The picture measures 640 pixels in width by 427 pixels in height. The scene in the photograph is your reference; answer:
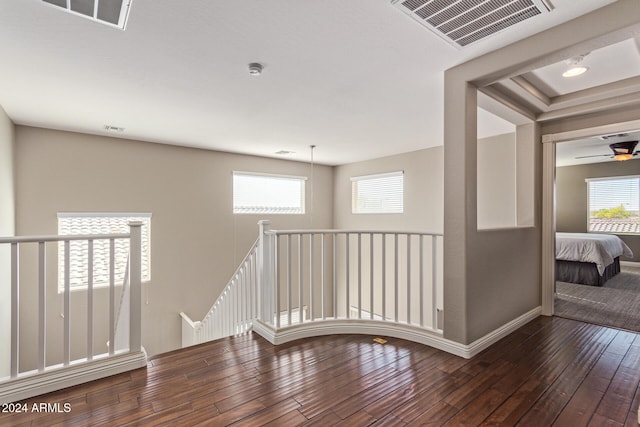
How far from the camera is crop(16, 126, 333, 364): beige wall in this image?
12.7 ft

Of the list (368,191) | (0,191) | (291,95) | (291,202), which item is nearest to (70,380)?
(0,191)

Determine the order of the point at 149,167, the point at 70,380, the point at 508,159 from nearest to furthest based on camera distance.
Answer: the point at 70,380, the point at 508,159, the point at 149,167

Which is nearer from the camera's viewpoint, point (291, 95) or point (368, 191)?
point (291, 95)

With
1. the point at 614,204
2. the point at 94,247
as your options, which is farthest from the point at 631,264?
the point at 94,247

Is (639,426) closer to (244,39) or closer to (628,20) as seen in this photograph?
(628,20)

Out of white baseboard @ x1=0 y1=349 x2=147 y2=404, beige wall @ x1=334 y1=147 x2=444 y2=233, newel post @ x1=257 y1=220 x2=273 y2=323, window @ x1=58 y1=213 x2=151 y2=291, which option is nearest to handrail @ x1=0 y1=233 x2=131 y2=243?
white baseboard @ x1=0 y1=349 x2=147 y2=404

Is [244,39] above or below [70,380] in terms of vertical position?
above

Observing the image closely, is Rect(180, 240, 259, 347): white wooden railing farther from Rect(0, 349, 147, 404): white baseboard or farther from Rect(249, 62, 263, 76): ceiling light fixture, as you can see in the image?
Rect(249, 62, 263, 76): ceiling light fixture

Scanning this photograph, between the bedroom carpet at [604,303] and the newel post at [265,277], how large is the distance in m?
3.20

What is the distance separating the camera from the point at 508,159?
4.11 metres

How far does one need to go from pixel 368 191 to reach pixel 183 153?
3473 millimetres

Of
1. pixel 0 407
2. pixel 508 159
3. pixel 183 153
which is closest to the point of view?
pixel 0 407

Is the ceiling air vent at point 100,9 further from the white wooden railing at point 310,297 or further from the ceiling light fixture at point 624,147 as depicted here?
the ceiling light fixture at point 624,147

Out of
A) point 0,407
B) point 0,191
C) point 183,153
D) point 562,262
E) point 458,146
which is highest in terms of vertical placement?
point 183,153
